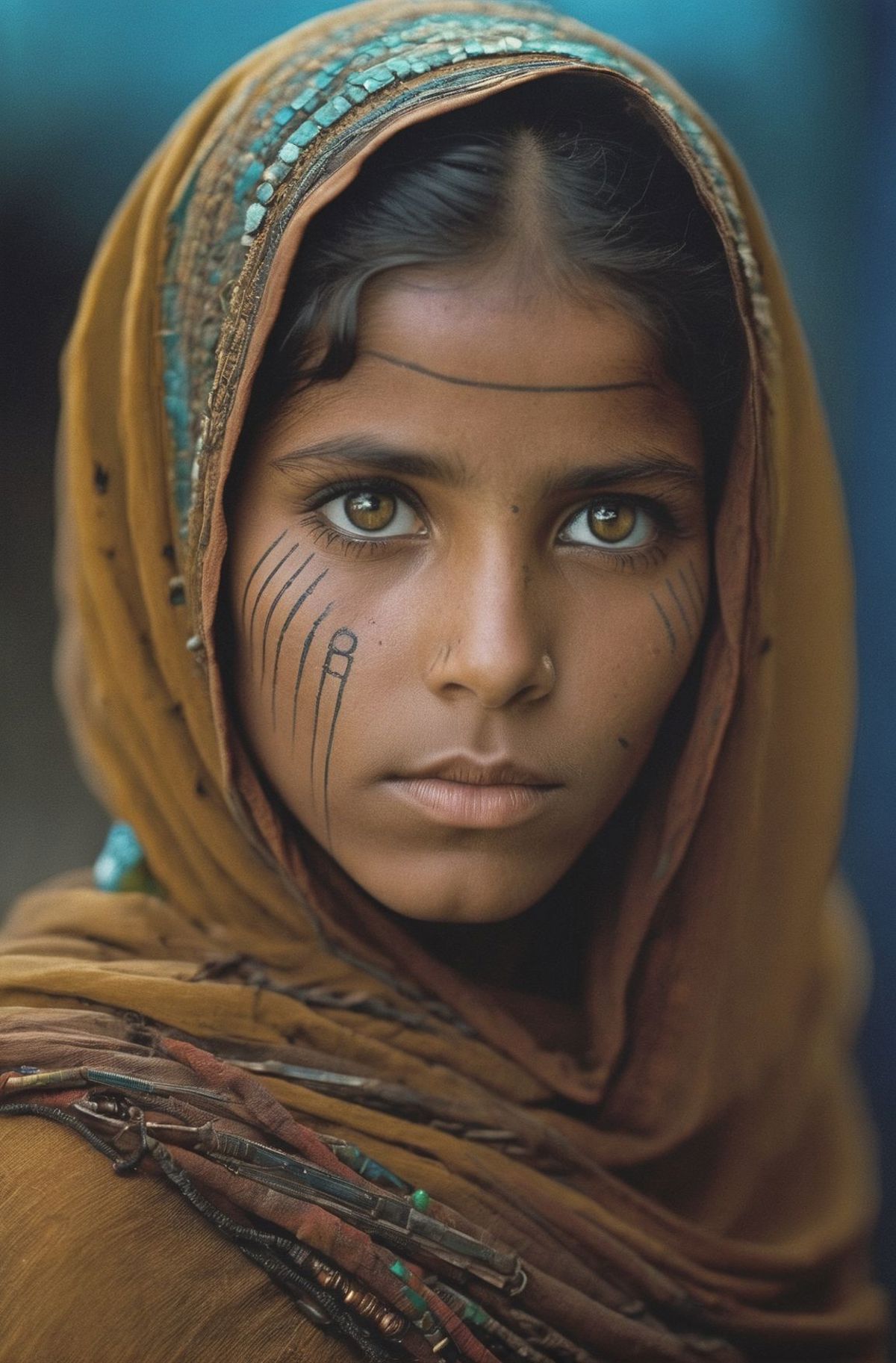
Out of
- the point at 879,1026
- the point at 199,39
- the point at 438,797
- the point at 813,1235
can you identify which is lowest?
the point at 879,1026

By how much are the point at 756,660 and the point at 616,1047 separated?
1.21 ft

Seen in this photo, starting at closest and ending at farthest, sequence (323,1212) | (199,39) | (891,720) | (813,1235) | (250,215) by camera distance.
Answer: (323,1212)
(250,215)
(813,1235)
(199,39)
(891,720)

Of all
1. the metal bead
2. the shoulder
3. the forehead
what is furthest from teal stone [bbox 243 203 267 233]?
the metal bead

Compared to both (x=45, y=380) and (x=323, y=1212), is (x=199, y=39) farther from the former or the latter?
(x=323, y=1212)

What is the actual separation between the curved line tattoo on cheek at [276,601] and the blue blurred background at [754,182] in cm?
86

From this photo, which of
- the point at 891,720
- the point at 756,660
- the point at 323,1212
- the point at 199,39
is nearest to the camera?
the point at 323,1212

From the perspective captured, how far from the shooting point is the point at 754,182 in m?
2.00

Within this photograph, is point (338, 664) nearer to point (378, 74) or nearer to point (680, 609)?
point (680, 609)

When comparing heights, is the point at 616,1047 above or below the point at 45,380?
below

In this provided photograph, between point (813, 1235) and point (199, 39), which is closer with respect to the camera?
point (813, 1235)

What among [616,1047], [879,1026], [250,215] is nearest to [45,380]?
[250,215]

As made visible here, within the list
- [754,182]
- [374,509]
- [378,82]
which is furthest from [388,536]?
[754,182]

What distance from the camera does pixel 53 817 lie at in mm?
1891

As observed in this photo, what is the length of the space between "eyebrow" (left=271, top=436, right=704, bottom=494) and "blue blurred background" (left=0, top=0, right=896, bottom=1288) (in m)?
0.82
